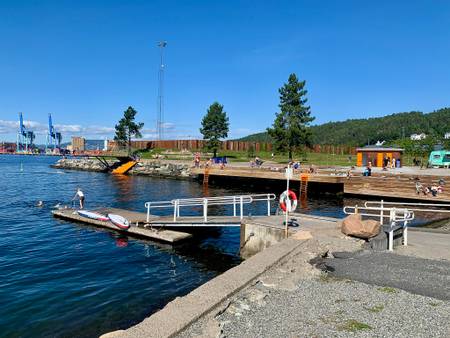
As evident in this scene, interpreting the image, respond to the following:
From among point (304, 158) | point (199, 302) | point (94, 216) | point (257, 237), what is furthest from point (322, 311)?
point (304, 158)

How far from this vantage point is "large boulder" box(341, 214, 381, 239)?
13.9 m

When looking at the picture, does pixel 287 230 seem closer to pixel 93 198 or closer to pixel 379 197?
pixel 379 197

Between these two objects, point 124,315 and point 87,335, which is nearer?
point 87,335

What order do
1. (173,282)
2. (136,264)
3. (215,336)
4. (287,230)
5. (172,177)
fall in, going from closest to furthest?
(215,336) < (173,282) < (287,230) < (136,264) < (172,177)

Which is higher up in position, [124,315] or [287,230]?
[287,230]

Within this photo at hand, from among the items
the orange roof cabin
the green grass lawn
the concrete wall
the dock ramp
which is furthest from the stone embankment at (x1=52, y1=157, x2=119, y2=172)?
the concrete wall

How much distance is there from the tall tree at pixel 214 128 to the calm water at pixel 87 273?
58211mm

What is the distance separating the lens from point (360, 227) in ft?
46.4

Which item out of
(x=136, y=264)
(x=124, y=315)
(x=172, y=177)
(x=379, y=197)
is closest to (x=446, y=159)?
(x=379, y=197)

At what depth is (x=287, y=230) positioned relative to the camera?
1525 cm

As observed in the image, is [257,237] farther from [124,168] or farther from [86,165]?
[86,165]

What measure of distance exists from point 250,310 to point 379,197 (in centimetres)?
3303

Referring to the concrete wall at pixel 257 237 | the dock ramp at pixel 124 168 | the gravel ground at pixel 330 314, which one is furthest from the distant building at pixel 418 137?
the gravel ground at pixel 330 314

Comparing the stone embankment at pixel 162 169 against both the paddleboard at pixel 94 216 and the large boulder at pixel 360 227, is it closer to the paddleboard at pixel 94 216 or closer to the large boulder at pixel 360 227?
the paddleboard at pixel 94 216
